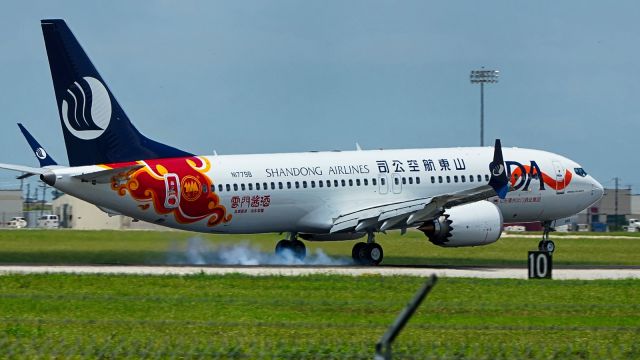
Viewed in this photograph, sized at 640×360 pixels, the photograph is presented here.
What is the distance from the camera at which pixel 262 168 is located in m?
46.3

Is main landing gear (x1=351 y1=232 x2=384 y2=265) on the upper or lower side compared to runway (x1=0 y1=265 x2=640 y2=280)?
upper

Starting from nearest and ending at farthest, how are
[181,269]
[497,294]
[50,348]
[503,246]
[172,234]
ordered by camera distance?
[50,348] → [497,294] → [181,269] → [172,234] → [503,246]

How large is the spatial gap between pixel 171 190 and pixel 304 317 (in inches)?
734

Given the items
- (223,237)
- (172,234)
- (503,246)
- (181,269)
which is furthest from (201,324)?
(503,246)

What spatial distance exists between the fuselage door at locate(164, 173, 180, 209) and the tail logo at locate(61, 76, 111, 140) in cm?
283

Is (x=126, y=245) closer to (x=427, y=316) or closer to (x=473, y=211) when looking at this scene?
(x=473, y=211)

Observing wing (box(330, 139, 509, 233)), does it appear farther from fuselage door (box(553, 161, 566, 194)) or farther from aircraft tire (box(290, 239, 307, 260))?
fuselage door (box(553, 161, 566, 194))

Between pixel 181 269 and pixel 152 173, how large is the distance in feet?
12.4

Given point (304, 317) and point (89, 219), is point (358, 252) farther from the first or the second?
point (89, 219)

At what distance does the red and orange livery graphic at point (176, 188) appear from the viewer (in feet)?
143

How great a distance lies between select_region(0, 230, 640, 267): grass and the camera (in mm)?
50188

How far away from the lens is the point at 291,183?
46.7 m

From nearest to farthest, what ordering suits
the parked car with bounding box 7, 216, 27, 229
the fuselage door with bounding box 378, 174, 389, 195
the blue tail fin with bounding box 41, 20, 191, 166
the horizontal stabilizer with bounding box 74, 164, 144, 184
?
1. the horizontal stabilizer with bounding box 74, 164, 144, 184
2. the blue tail fin with bounding box 41, 20, 191, 166
3. the fuselage door with bounding box 378, 174, 389, 195
4. the parked car with bounding box 7, 216, 27, 229

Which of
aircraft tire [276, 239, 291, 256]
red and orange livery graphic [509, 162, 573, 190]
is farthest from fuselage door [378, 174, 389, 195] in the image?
red and orange livery graphic [509, 162, 573, 190]
